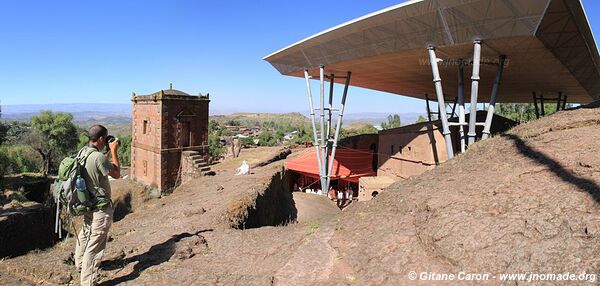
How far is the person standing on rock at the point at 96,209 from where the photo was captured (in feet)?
14.9

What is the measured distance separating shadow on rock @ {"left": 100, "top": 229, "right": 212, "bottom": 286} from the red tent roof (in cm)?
1653

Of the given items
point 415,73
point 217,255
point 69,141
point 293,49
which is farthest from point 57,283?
point 69,141

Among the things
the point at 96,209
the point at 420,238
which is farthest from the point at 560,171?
the point at 96,209

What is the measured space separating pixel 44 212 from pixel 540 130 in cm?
1046

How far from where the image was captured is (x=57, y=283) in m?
4.83

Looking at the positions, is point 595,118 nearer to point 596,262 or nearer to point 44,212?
point 596,262

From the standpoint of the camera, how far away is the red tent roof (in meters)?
22.9

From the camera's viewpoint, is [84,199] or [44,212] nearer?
[84,199]

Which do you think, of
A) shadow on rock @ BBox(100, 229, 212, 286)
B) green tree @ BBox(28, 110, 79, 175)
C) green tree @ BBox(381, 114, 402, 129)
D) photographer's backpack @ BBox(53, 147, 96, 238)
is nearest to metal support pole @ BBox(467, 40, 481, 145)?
shadow on rock @ BBox(100, 229, 212, 286)

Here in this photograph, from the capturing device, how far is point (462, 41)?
11.8m

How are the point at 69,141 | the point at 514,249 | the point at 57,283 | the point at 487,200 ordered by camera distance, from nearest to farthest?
the point at 514,249 < the point at 57,283 < the point at 487,200 < the point at 69,141

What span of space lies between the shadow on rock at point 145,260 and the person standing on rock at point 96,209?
1.16 ft

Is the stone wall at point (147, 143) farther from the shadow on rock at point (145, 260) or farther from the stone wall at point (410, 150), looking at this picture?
the shadow on rock at point (145, 260)

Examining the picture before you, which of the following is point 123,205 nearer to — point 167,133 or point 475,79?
point 167,133
